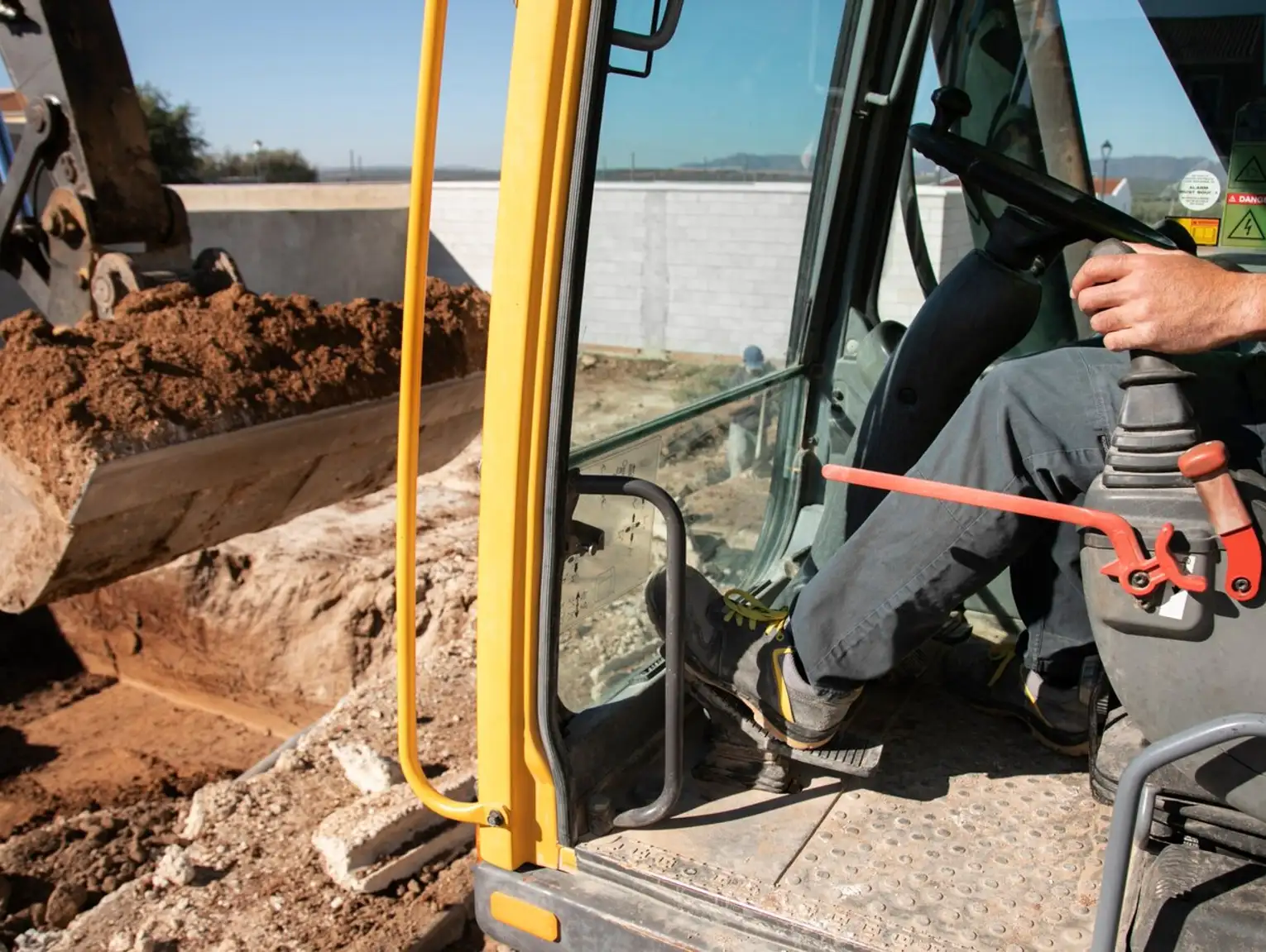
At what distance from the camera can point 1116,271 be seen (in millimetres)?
1344

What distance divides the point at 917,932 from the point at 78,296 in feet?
10.7

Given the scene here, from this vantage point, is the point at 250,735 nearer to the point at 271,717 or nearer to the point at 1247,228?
the point at 271,717

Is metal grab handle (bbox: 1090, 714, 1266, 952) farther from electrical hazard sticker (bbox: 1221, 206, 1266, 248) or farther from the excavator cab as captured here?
electrical hazard sticker (bbox: 1221, 206, 1266, 248)

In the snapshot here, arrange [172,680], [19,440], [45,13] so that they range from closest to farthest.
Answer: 1. [19,440]
2. [45,13]
3. [172,680]

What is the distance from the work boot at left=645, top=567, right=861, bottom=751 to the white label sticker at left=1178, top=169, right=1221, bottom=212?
48.5 inches

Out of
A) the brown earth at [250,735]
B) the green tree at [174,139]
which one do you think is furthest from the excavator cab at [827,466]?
the green tree at [174,139]

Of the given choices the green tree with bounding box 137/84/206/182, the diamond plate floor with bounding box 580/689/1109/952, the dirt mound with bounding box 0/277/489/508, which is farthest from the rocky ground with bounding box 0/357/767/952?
the green tree with bounding box 137/84/206/182

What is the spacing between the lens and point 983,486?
1.55 meters

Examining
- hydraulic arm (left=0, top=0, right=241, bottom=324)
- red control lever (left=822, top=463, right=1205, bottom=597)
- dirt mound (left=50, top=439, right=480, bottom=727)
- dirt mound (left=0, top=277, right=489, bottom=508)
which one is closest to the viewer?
red control lever (left=822, top=463, right=1205, bottom=597)

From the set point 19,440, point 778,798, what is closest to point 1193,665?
point 778,798

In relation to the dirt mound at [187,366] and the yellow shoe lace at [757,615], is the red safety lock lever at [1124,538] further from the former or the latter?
the dirt mound at [187,366]

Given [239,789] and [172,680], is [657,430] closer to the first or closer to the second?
[239,789]

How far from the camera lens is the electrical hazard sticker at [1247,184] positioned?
2061 mm

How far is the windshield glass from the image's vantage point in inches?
81.0
